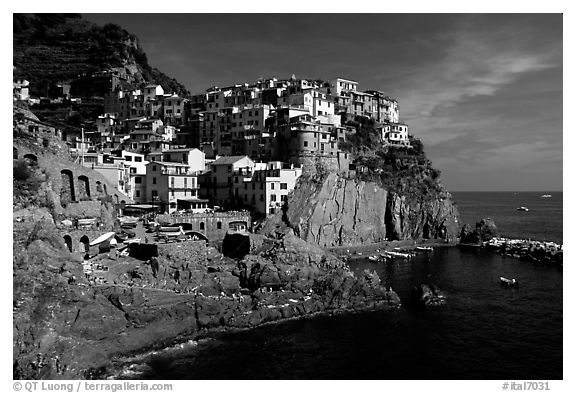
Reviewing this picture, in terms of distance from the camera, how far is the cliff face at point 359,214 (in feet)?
178

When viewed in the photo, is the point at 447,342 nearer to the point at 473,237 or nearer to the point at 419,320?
the point at 419,320

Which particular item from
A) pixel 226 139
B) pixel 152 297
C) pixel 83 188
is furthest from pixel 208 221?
pixel 226 139

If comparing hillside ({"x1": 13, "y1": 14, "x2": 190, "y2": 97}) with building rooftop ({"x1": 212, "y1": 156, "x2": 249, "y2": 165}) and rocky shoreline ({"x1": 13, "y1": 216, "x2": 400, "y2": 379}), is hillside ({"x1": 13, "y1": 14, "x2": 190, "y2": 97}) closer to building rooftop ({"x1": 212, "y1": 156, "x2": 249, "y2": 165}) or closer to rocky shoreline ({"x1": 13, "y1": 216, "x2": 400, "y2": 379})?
building rooftop ({"x1": 212, "y1": 156, "x2": 249, "y2": 165})

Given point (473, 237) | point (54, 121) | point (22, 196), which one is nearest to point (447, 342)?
point (22, 196)

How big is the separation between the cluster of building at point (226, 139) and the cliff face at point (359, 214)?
2.35m

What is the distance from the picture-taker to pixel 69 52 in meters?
89.9

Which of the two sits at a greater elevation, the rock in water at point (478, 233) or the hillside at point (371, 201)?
the hillside at point (371, 201)

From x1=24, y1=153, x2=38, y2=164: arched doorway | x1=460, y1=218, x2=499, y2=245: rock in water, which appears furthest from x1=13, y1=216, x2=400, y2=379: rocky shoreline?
x1=460, y1=218, x2=499, y2=245: rock in water

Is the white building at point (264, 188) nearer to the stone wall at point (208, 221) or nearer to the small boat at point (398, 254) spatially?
the stone wall at point (208, 221)

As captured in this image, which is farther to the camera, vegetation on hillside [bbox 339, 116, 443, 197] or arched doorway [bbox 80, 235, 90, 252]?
vegetation on hillside [bbox 339, 116, 443, 197]

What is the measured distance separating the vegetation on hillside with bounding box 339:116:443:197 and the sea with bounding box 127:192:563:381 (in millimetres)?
25288

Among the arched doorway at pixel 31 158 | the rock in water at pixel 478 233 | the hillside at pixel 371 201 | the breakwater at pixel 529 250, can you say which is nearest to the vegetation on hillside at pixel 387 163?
the hillside at pixel 371 201

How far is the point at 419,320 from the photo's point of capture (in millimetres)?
32719

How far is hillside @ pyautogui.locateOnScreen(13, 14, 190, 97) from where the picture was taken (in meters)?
84.8
